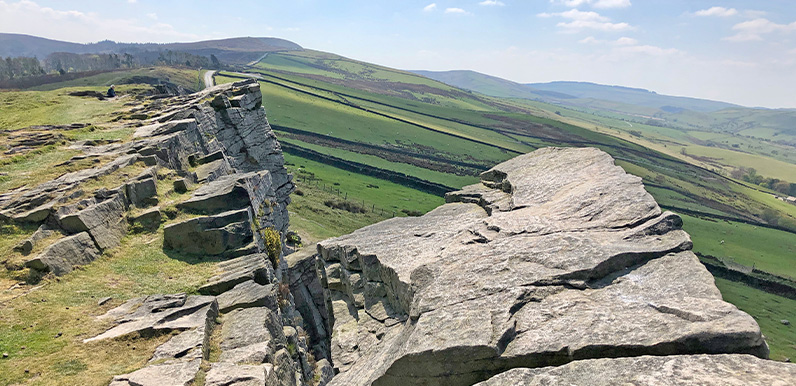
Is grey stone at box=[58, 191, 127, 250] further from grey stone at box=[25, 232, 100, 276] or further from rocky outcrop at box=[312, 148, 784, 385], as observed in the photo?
rocky outcrop at box=[312, 148, 784, 385]

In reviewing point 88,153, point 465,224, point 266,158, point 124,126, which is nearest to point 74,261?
point 88,153

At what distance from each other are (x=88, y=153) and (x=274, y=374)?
29.9 meters

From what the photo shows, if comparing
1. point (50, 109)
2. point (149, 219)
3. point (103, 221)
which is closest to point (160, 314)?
point (103, 221)

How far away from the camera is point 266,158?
6112cm

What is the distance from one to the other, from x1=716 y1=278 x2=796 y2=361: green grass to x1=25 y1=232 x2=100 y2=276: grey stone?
81.4m

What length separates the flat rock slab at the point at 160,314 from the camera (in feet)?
66.0

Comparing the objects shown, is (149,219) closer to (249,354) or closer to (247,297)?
(247,297)

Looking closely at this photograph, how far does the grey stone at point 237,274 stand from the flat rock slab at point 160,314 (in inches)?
83.3

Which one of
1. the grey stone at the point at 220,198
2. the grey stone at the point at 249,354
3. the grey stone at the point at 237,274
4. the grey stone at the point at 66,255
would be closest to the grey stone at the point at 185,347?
the grey stone at the point at 249,354

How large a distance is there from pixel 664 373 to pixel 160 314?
70.2ft

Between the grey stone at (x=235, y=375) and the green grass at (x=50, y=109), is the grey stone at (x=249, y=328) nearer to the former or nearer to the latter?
the grey stone at (x=235, y=375)

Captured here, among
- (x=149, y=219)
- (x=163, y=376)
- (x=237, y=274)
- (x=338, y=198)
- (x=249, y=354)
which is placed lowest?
(x=338, y=198)

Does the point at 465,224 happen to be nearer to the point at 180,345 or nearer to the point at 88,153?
the point at 180,345

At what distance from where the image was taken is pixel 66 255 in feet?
79.2
